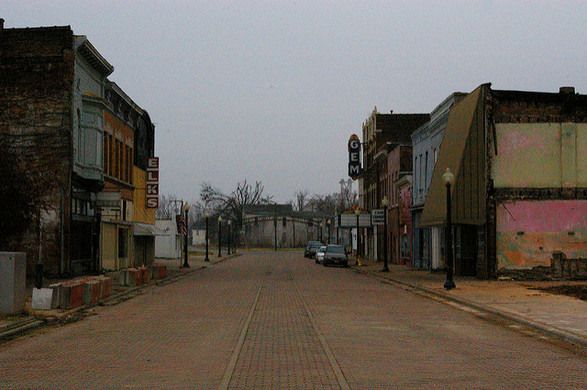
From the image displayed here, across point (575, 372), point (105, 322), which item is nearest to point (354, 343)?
point (575, 372)

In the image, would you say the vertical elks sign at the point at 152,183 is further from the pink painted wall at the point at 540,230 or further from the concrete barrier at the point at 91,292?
the concrete barrier at the point at 91,292

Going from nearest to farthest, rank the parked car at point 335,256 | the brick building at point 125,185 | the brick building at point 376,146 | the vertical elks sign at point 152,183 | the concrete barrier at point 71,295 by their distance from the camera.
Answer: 1. the concrete barrier at point 71,295
2. the brick building at point 125,185
3. the vertical elks sign at point 152,183
4. the parked car at point 335,256
5. the brick building at point 376,146

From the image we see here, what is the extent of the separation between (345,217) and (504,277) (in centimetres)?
3285

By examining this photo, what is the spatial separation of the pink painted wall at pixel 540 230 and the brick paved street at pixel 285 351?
12.8 meters

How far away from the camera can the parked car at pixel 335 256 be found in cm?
6091

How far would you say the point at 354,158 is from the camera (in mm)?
83125

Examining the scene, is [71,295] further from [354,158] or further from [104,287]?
[354,158]

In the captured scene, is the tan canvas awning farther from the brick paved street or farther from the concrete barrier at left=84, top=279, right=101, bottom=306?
the concrete barrier at left=84, top=279, right=101, bottom=306

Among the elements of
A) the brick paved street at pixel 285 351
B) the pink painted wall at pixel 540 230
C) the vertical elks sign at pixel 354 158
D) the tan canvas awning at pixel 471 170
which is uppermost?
the vertical elks sign at pixel 354 158

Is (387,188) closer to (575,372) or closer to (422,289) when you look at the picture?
(422,289)

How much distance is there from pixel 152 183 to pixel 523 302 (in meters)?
33.9

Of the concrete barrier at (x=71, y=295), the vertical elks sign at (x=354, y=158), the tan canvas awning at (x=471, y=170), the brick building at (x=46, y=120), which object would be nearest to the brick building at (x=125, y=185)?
→ the brick building at (x=46, y=120)

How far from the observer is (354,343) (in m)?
15.3

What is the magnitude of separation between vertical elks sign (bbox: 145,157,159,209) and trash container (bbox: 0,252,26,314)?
33.6 metres
